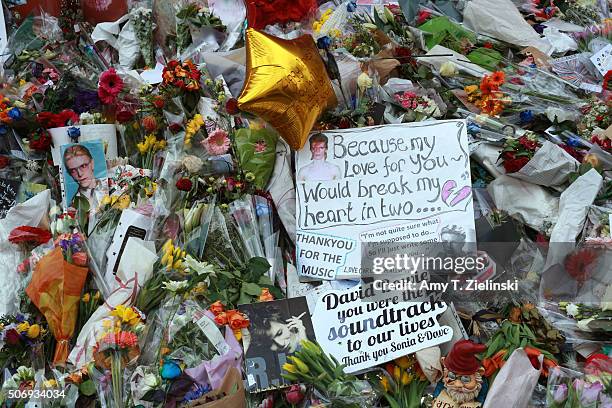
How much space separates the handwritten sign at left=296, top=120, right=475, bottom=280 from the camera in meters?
3.10

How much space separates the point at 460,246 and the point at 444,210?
0.60 ft

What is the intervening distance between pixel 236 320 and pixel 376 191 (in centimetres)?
87

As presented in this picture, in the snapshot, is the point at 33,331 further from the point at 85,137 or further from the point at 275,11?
the point at 275,11

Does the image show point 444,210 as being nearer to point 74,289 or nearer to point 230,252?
point 230,252

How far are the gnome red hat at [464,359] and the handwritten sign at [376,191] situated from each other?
597mm

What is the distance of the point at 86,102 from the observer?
3.90m

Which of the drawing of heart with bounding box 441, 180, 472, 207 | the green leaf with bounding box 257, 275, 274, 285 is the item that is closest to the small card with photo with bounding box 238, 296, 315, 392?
the green leaf with bounding box 257, 275, 274, 285

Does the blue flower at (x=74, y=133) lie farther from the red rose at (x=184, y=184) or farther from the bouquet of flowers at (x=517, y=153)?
the bouquet of flowers at (x=517, y=153)

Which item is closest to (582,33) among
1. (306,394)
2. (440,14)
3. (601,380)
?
(440,14)

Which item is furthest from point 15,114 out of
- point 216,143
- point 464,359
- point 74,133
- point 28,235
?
point 464,359

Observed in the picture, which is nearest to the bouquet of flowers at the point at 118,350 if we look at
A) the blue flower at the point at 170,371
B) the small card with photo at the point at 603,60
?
the blue flower at the point at 170,371

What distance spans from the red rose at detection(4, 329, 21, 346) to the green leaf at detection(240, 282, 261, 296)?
0.88m

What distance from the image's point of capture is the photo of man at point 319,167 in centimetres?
330

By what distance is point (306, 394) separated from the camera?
2635 mm
